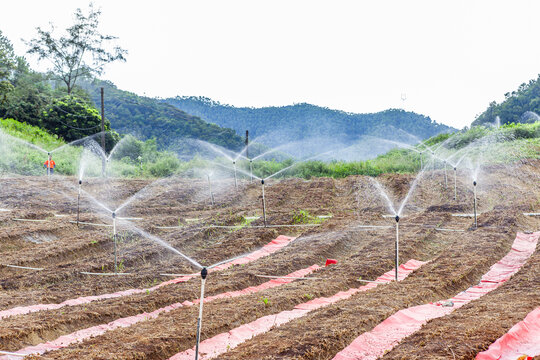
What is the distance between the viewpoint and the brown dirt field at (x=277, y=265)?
6129 millimetres

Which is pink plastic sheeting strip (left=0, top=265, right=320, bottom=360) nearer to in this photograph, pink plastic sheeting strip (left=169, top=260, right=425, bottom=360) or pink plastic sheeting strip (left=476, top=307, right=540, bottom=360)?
pink plastic sheeting strip (left=169, top=260, right=425, bottom=360)

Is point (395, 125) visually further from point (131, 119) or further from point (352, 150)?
point (131, 119)

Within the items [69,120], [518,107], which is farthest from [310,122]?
[69,120]

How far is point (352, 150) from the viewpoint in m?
57.4

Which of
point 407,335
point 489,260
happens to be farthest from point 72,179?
point 407,335

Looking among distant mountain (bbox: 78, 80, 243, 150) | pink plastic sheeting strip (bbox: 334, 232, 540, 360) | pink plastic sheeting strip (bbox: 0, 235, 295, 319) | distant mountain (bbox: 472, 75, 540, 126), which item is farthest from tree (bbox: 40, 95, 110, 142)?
pink plastic sheeting strip (bbox: 334, 232, 540, 360)

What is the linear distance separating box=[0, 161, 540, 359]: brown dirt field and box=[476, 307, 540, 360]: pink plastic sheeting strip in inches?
5.0

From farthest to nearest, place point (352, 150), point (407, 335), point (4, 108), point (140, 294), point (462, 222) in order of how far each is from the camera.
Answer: point (352, 150)
point (4, 108)
point (462, 222)
point (140, 294)
point (407, 335)

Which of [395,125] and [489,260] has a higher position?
[395,125]

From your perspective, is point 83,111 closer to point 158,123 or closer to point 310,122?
point 158,123

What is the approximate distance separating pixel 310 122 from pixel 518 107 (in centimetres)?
2569

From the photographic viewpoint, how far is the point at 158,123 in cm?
5728

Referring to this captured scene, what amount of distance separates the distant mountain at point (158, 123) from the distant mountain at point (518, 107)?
2292 cm

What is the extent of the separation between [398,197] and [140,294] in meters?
14.8
